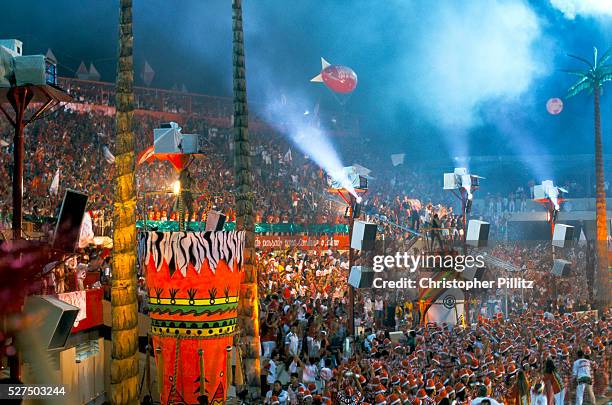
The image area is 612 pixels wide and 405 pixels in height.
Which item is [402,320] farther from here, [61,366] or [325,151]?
[325,151]

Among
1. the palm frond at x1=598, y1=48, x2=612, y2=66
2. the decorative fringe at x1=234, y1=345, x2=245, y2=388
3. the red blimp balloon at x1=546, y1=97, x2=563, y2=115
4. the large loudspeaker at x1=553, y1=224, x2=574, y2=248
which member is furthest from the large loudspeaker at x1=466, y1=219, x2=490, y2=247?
the red blimp balloon at x1=546, y1=97, x2=563, y2=115

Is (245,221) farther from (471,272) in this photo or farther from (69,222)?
(471,272)

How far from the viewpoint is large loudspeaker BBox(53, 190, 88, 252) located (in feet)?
28.1

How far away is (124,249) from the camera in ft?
30.7

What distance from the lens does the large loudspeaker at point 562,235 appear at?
84.8 feet

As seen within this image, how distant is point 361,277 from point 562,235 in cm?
1113

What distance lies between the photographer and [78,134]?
31938 millimetres

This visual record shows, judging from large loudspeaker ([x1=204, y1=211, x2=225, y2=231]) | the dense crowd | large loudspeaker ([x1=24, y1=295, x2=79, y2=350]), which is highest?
large loudspeaker ([x1=204, y1=211, x2=225, y2=231])

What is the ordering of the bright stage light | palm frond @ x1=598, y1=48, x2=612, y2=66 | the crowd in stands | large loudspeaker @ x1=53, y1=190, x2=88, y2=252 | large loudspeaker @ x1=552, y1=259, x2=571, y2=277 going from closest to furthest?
large loudspeaker @ x1=53, y1=190, x2=88, y2=252 → the crowd in stands → large loudspeaker @ x1=552, y1=259, x2=571, y2=277 → palm frond @ x1=598, y1=48, x2=612, y2=66 → the bright stage light

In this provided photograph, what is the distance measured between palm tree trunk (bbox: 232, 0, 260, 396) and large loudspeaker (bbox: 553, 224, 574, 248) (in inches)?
636

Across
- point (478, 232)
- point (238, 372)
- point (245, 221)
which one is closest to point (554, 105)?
point (478, 232)

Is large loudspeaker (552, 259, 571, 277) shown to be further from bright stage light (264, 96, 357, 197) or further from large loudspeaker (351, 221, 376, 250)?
bright stage light (264, 96, 357, 197)

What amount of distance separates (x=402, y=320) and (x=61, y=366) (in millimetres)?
12744

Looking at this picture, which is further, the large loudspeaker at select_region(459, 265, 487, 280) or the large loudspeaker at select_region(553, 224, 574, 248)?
the large loudspeaker at select_region(553, 224, 574, 248)
